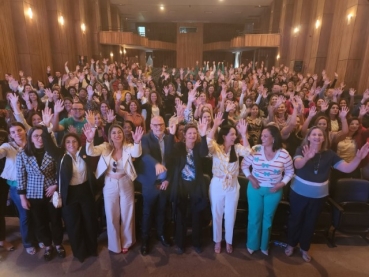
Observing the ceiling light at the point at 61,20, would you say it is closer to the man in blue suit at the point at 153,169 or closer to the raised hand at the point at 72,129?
the raised hand at the point at 72,129

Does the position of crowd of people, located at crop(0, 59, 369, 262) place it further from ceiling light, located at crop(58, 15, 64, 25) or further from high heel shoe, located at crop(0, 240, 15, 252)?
ceiling light, located at crop(58, 15, 64, 25)

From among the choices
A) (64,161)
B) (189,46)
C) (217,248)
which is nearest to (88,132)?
(64,161)

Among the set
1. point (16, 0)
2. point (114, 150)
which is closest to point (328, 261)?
point (114, 150)

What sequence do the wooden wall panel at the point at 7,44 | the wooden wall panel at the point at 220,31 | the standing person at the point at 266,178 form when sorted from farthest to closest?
the wooden wall panel at the point at 220,31
the wooden wall panel at the point at 7,44
the standing person at the point at 266,178

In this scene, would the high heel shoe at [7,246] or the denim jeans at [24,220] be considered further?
the high heel shoe at [7,246]

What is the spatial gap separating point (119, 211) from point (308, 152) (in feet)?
6.58

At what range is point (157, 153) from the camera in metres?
2.68

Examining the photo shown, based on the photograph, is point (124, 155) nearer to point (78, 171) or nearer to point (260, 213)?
point (78, 171)

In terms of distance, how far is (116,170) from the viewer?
8.42ft

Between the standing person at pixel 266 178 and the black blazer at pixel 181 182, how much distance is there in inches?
19.3

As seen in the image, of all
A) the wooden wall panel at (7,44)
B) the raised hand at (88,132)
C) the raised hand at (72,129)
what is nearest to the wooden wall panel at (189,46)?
the wooden wall panel at (7,44)

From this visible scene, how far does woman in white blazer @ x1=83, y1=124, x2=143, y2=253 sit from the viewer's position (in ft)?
8.26

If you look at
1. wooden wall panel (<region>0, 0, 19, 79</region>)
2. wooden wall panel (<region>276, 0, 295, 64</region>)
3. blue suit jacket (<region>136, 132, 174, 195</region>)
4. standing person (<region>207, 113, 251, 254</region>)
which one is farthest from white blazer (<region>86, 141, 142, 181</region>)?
wooden wall panel (<region>276, 0, 295, 64</region>)

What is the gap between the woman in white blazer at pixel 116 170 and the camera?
252 cm
